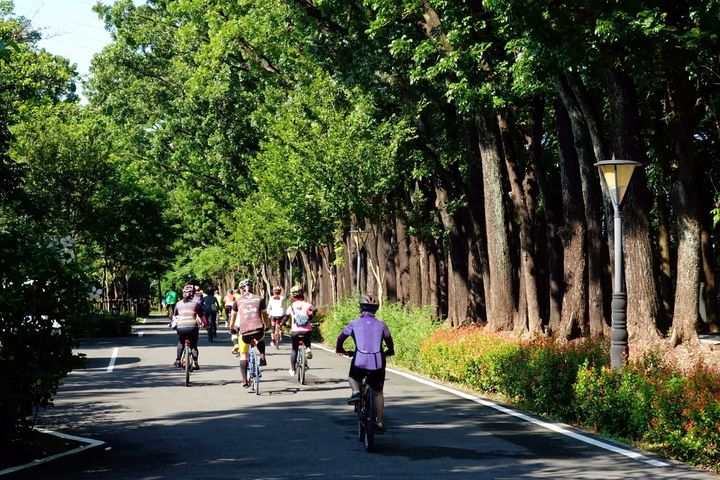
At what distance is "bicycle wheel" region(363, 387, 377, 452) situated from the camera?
1202 centimetres

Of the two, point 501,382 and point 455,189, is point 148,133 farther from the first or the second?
point 501,382

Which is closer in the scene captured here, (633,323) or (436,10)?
(633,323)

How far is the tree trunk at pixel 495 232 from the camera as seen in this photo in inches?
900

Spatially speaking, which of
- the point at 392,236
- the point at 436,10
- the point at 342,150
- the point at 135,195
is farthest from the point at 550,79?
the point at 135,195

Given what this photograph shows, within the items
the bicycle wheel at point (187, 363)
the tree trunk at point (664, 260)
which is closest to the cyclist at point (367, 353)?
the bicycle wheel at point (187, 363)

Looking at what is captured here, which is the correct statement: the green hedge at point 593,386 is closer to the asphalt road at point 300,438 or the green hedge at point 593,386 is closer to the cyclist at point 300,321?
the asphalt road at point 300,438

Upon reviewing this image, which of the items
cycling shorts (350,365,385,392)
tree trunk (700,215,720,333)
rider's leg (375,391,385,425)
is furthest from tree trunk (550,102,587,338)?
tree trunk (700,215,720,333)

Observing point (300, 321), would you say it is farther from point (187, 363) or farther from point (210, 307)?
point (210, 307)

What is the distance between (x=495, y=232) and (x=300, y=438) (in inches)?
438

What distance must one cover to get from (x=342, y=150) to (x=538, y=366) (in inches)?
714

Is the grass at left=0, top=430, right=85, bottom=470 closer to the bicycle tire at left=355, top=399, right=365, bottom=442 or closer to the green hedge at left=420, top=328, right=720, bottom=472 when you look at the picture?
the bicycle tire at left=355, top=399, right=365, bottom=442

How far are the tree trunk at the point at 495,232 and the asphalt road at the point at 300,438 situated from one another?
3.20 m

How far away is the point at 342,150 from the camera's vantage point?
33.4m

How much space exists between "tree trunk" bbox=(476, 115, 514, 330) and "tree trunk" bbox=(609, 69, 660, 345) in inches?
230
